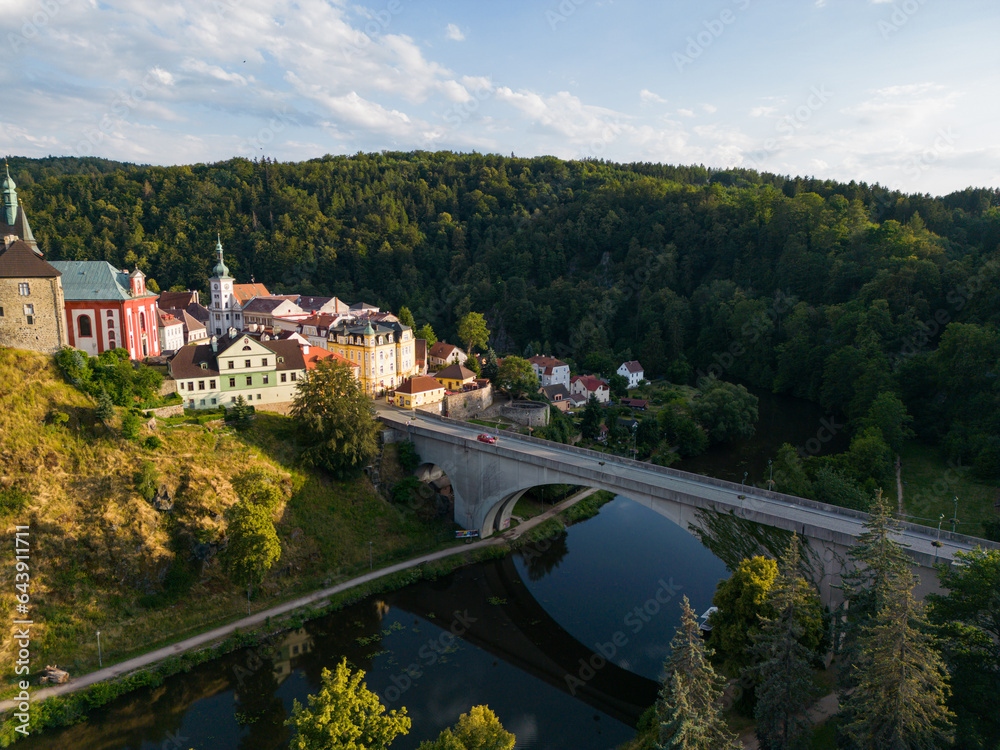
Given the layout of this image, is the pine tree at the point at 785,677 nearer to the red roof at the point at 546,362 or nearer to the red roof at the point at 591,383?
the red roof at the point at 591,383

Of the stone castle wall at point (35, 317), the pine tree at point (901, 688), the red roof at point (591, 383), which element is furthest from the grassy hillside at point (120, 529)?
the red roof at point (591, 383)

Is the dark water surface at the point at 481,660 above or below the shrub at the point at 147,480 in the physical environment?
below

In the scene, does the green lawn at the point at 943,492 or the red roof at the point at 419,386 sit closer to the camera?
the green lawn at the point at 943,492

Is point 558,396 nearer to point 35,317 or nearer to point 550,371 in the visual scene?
A: point 550,371

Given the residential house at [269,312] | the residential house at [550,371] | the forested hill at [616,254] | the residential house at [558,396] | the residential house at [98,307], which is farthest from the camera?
the residential house at [550,371]

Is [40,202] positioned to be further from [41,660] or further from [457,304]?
[41,660]

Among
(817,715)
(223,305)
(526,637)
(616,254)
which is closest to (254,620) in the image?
(526,637)

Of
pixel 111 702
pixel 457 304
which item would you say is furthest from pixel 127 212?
pixel 111 702

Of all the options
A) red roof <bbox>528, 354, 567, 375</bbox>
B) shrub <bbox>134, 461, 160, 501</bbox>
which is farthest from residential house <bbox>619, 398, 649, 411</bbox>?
shrub <bbox>134, 461, 160, 501</bbox>
